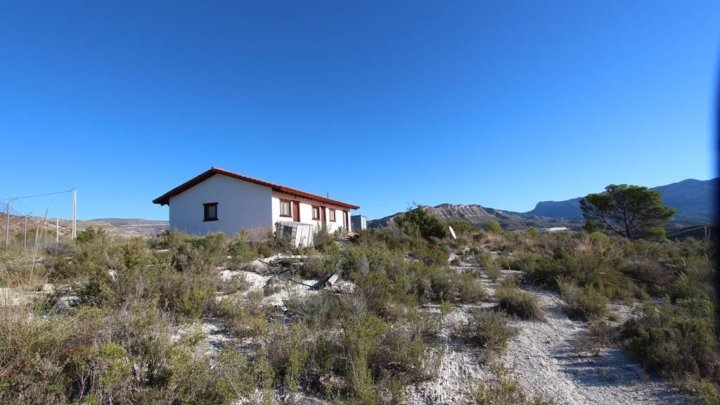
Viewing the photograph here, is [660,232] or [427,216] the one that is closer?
[427,216]

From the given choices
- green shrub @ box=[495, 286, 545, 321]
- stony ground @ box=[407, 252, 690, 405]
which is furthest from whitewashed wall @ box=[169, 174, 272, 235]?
stony ground @ box=[407, 252, 690, 405]

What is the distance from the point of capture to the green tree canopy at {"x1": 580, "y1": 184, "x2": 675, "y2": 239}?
1188 inches

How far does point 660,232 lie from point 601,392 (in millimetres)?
31799

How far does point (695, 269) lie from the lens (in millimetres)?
7855

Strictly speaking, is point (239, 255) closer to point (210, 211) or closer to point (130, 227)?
point (210, 211)

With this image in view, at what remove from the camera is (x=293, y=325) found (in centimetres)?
447

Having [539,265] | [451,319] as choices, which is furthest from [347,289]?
[539,265]

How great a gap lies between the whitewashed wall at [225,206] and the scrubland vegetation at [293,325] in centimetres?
880

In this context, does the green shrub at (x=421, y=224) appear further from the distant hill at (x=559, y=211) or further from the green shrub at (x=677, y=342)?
the distant hill at (x=559, y=211)

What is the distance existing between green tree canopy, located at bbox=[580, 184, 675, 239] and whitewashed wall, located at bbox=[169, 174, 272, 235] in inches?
1109

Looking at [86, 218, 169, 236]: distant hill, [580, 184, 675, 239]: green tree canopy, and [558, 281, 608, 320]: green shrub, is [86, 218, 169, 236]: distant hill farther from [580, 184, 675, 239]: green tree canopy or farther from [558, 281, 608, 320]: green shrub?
[580, 184, 675, 239]: green tree canopy

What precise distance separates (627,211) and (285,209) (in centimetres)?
3067

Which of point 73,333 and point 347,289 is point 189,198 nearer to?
point 347,289

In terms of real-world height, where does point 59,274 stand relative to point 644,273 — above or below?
above
